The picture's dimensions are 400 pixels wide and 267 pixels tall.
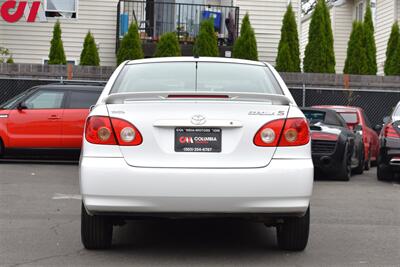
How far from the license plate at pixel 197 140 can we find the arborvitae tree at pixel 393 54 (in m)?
19.1

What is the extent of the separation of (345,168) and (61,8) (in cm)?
1498

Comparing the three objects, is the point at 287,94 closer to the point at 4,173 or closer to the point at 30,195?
the point at 30,195

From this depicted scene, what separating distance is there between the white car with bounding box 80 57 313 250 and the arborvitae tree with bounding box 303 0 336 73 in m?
18.1

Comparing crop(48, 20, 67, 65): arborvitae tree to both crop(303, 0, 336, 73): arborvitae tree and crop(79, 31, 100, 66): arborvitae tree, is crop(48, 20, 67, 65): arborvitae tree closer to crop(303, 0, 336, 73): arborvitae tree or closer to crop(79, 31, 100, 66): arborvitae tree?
crop(79, 31, 100, 66): arborvitae tree

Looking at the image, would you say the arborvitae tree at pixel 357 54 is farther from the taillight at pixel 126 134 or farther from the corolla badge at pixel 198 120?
the taillight at pixel 126 134

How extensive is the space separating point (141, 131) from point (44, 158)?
11208 mm

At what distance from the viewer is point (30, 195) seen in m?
10.5

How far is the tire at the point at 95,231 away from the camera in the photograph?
256 inches

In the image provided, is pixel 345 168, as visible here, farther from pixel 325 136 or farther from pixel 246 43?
pixel 246 43

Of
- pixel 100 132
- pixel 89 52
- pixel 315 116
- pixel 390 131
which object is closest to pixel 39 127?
pixel 315 116

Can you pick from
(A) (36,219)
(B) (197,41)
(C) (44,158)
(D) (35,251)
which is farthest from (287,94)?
(B) (197,41)

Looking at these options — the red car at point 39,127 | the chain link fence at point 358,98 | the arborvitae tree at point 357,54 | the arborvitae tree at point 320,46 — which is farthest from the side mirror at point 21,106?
the arborvitae tree at point 357,54

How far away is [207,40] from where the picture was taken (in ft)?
77.8

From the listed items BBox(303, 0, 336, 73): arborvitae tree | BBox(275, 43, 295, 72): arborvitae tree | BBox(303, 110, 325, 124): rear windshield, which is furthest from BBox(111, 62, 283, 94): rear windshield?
BBox(303, 0, 336, 73): arborvitae tree
